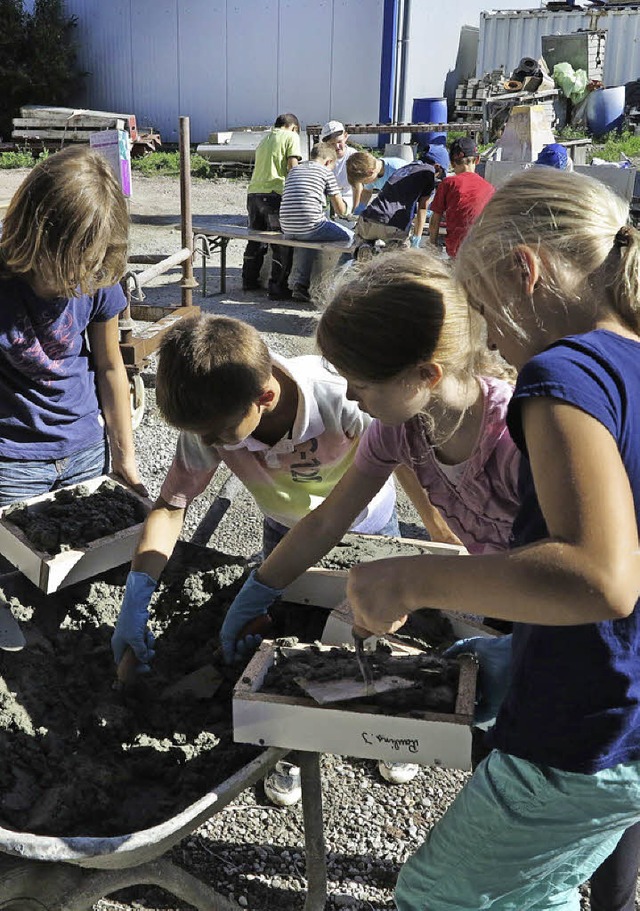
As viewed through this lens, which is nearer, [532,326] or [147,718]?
[532,326]

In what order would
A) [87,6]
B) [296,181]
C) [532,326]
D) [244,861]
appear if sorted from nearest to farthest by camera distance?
[532,326] < [244,861] < [296,181] < [87,6]

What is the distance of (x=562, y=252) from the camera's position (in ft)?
4.09

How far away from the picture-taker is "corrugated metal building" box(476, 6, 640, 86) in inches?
758

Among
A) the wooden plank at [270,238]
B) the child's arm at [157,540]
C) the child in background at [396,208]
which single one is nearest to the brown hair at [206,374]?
the child's arm at [157,540]

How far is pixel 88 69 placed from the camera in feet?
68.4

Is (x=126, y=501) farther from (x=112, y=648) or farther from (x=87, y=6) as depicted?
(x=87, y=6)

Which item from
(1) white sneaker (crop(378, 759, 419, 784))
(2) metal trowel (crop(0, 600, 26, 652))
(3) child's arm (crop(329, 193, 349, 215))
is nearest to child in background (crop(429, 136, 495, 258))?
(3) child's arm (crop(329, 193, 349, 215))

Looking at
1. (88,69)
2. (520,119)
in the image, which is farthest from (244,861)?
(88,69)

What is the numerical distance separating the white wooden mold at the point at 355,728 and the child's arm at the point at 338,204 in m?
7.45

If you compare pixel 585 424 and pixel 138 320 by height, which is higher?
pixel 585 424

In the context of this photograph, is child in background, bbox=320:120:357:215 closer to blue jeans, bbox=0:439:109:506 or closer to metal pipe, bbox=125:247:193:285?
metal pipe, bbox=125:247:193:285

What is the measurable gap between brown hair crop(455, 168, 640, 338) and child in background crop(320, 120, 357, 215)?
302 inches

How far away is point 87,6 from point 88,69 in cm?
137

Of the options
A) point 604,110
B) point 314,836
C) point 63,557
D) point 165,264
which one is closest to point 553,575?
point 314,836
